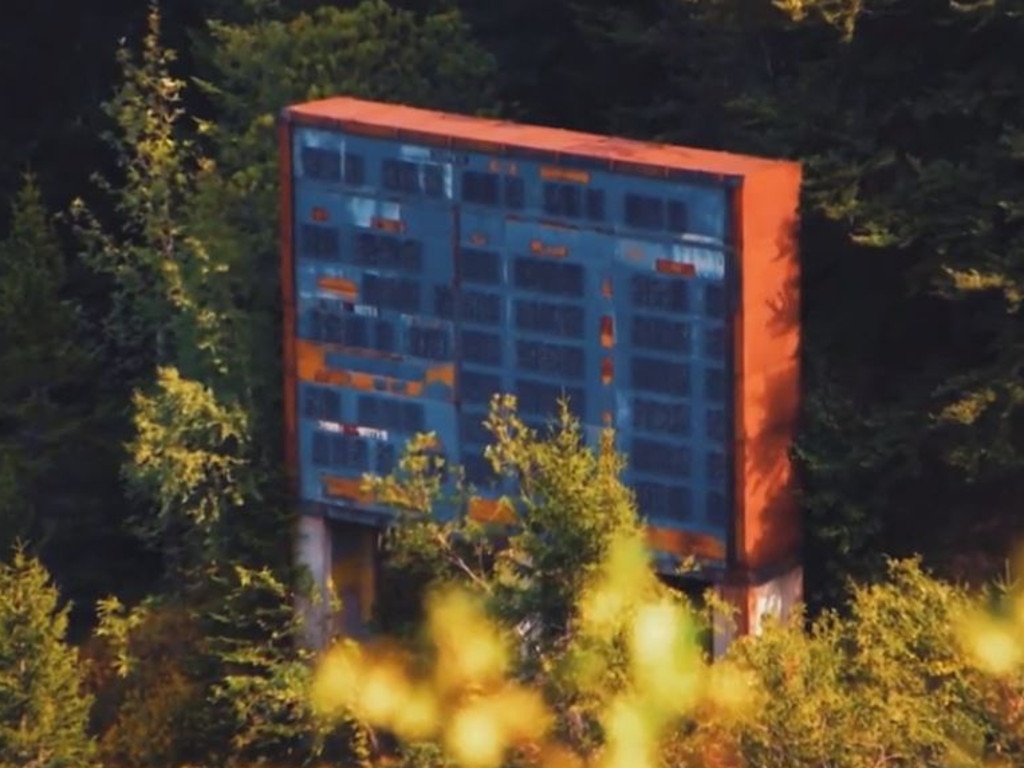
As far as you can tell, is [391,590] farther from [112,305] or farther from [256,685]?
[112,305]

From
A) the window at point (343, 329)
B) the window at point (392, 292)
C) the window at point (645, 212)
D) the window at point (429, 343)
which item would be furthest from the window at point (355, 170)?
the window at point (645, 212)

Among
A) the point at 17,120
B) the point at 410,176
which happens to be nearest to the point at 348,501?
the point at 410,176

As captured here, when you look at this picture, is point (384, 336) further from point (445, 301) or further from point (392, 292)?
point (445, 301)

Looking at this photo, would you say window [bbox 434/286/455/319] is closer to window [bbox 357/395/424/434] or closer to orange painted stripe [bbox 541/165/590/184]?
window [bbox 357/395/424/434]

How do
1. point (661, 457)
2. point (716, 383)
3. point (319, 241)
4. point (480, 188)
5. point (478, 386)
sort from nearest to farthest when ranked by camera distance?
point (716, 383)
point (661, 457)
point (480, 188)
point (478, 386)
point (319, 241)

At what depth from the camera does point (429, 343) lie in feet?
110

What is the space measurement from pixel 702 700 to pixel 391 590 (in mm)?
7783

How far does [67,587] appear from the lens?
134 ft

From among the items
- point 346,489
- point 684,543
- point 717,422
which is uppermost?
point 717,422

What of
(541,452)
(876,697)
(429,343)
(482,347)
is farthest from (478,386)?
(876,697)

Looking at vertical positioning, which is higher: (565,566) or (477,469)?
(565,566)

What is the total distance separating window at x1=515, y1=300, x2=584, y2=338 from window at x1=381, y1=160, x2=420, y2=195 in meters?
1.68

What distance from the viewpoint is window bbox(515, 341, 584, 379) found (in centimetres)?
3241

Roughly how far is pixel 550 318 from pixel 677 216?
5.88 ft
